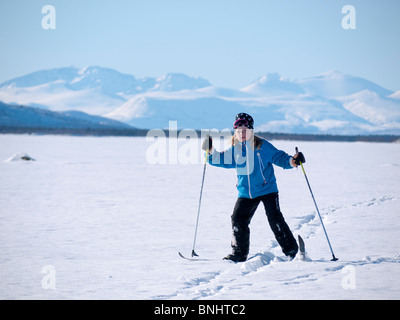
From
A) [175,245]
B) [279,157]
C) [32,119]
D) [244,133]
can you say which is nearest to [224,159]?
[244,133]

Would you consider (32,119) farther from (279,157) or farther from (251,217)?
(279,157)

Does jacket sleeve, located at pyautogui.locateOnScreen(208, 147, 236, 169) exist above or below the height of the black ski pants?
above

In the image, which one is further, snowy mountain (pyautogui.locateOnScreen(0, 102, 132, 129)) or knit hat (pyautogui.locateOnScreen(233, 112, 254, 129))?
snowy mountain (pyautogui.locateOnScreen(0, 102, 132, 129))

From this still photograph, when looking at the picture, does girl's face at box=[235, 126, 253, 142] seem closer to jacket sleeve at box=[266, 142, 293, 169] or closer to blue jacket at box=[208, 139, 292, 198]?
blue jacket at box=[208, 139, 292, 198]

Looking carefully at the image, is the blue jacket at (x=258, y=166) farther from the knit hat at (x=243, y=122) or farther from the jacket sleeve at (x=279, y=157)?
the knit hat at (x=243, y=122)

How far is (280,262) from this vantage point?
187 inches

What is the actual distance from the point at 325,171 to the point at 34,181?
9.23 meters

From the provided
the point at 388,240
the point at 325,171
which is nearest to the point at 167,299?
the point at 388,240

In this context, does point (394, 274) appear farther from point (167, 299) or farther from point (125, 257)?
point (125, 257)

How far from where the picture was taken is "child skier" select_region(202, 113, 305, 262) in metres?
4.69

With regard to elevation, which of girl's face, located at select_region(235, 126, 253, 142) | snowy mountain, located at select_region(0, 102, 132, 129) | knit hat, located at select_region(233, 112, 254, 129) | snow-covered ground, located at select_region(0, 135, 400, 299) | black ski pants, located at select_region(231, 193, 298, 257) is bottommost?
snow-covered ground, located at select_region(0, 135, 400, 299)

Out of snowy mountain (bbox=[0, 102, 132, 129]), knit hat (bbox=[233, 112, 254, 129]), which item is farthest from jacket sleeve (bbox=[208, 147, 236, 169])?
snowy mountain (bbox=[0, 102, 132, 129])

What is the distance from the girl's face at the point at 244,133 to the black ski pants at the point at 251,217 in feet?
1.93

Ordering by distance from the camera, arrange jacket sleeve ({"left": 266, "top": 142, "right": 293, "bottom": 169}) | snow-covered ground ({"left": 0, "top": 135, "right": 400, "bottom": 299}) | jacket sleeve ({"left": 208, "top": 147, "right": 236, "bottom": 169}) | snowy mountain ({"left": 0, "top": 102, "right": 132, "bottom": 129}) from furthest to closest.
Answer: snowy mountain ({"left": 0, "top": 102, "right": 132, "bottom": 129}) < jacket sleeve ({"left": 208, "top": 147, "right": 236, "bottom": 169}) < jacket sleeve ({"left": 266, "top": 142, "right": 293, "bottom": 169}) < snow-covered ground ({"left": 0, "top": 135, "right": 400, "bottom": 299})
